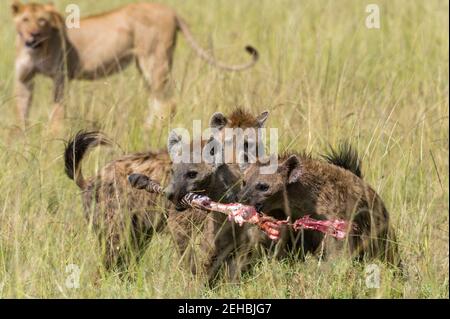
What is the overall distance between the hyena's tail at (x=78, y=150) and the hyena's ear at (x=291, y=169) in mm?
1048

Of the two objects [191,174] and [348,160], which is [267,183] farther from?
[348,160]

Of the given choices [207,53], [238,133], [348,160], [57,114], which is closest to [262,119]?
[238,133]

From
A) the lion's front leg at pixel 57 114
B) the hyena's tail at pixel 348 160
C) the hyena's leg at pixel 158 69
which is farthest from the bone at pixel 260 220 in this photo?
the hyena's leg at pixel 158 69

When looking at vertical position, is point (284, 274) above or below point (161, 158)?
below

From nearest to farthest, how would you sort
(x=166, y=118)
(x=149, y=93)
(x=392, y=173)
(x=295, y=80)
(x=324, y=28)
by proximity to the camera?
(x=392, y=173), (x=166, y=118), (x=295, y=80), (x=149, y=93), (x=324, y=28)

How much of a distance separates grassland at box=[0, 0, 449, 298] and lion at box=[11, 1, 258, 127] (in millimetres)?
209

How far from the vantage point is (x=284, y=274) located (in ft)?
17.0

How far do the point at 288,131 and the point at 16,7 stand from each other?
4221 millimetres

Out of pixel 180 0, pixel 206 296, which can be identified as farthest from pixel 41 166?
pixel 180 0

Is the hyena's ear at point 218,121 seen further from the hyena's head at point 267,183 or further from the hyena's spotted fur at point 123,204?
the hyena's head at point 267,183

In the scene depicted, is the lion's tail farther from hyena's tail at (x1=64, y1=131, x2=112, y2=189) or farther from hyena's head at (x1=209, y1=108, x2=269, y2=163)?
hyena's tail at (x1=64, y1=131, x2=112, y2=189)

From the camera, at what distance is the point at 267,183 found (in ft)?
17.8

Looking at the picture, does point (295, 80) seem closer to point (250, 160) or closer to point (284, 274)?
point (250, 160)

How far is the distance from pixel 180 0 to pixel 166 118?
232 inches
